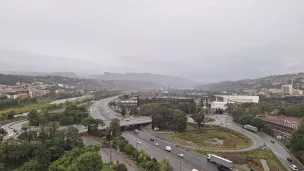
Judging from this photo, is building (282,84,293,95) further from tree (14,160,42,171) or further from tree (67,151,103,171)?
tree (14,160,42,171)

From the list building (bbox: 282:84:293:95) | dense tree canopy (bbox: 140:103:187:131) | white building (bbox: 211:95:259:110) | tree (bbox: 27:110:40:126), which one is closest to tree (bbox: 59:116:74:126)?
tree (bbox: 27:110:40:126)

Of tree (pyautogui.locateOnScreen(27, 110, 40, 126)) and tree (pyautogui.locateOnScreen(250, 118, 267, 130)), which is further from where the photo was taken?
tree (pyautogui.locateOnScreen(250, 118, 267, 130))

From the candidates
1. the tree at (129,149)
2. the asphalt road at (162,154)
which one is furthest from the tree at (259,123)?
the tree at (129,149)

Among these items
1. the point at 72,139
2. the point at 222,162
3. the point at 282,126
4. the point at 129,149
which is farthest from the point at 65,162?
the point at 282,126

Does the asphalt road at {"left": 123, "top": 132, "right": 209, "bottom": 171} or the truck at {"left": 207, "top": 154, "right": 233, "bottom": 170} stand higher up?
the truck at {"left": 207, "top": 154, "right": 233, "bottom": 170}

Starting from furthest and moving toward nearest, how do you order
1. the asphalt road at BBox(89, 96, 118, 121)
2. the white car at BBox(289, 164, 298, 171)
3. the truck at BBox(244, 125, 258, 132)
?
1. the asphalt road at BBox(89, 96, 118, 121)
2. the truck at BBox(244, 125, 258, 132)
3. the white car at BBox(289, 164, 298, 171)

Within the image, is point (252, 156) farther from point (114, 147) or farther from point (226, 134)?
point (114, 147)
